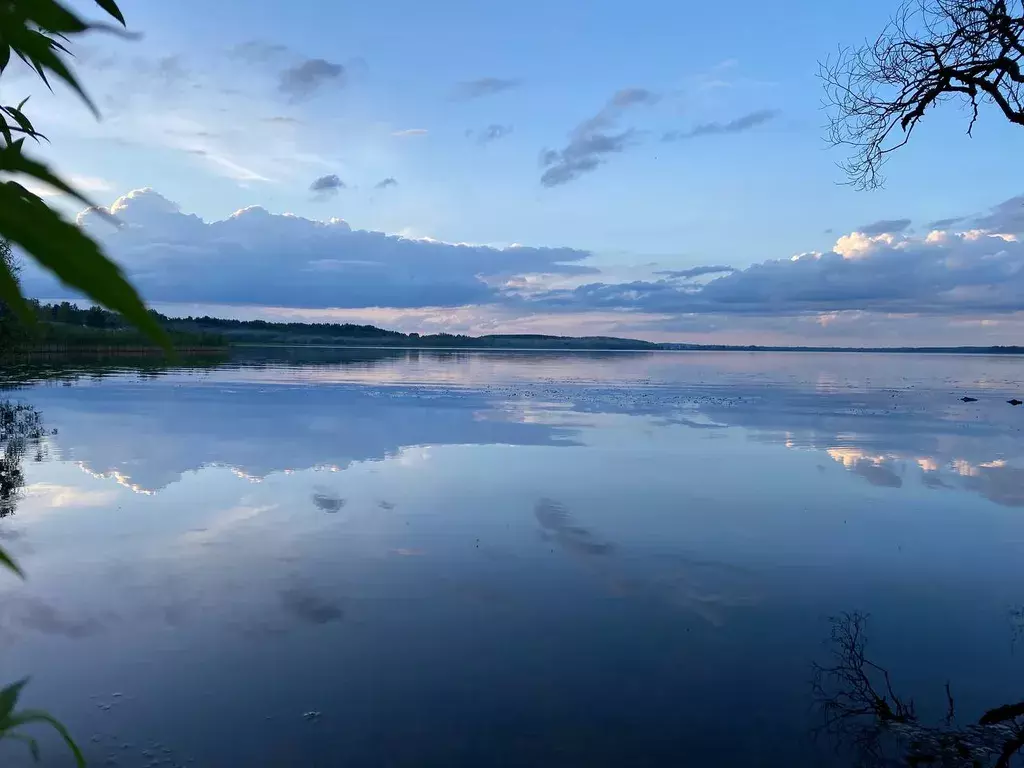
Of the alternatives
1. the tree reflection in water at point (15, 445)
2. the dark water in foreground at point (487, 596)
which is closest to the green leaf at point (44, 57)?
the dark water in foreground at point (487, 596)

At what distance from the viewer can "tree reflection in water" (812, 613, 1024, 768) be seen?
22.8 ft

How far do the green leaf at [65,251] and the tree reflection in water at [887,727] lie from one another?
294 inches

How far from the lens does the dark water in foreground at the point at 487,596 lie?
737cm

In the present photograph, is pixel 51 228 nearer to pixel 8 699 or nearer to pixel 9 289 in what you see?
pixel 9 289

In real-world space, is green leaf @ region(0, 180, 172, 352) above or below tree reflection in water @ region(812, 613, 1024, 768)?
above

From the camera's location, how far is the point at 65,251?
53 cm

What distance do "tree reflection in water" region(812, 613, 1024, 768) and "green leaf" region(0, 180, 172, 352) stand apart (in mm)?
7458

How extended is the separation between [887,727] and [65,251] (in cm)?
901

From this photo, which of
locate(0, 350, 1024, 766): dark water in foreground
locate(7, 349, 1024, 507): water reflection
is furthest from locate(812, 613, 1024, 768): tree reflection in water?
locate(7, 349, 1024, 507): water reflection

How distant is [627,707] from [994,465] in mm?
20865

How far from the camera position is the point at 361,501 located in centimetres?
1647

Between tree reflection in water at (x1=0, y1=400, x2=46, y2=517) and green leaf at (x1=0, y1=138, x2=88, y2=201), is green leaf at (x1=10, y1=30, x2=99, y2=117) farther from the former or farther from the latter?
tree reflection in water at (x1=0, y1=400, x2=46, y2=517)

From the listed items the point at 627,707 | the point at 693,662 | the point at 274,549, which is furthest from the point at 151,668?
the point at 693,662

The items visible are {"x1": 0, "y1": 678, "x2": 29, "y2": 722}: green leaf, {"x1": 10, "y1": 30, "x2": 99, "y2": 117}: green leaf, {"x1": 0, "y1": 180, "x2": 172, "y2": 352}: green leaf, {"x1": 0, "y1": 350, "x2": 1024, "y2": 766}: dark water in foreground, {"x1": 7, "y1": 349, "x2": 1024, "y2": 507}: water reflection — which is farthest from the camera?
{"x1": 7, "y1": 349, "x2": 1024, "y2": 507}: water reflection
